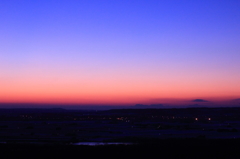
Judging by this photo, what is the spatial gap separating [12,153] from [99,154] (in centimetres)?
558

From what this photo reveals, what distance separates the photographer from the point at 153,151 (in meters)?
21.1

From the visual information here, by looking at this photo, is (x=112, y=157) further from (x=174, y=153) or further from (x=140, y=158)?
(x=174, y=153)

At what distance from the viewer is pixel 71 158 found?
18.7 metres

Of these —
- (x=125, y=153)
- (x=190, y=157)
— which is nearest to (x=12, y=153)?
(x=125, y=153)

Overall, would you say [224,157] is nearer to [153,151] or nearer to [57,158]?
[153,151]

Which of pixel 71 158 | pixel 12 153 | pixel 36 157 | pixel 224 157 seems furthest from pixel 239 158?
pixel 12 153

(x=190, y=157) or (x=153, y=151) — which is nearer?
(x=190, y=157)

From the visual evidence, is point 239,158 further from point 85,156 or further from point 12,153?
point 12,153

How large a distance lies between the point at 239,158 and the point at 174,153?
3.97 m

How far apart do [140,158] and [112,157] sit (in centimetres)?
170

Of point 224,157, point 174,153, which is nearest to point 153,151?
point 174,153

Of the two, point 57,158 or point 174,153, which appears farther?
point 174,153

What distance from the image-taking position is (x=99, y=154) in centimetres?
2009

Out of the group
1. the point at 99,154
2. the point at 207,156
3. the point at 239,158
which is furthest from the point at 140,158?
the point at 239,158
